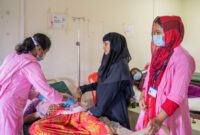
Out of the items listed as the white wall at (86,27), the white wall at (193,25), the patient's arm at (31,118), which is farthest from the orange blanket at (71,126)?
the white wall at (193,25)

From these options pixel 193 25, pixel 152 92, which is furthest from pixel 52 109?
pixel 193 25

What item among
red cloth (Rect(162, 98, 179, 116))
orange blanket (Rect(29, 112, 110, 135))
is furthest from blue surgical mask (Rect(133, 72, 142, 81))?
red cloth (Rect(162, 98, 179, 116))

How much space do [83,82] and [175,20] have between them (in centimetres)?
229

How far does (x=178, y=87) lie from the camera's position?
48.7 inches

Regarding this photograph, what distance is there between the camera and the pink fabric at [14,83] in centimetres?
184

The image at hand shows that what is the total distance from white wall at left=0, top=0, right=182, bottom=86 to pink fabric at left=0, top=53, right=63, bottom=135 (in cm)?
96

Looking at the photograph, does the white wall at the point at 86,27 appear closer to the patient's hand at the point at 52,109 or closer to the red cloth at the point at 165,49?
the patient's hand at the point at 52,109

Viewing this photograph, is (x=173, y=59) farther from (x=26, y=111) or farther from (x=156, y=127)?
(x=26, y=111)

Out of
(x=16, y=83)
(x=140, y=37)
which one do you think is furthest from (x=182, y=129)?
(x=140, y=37)

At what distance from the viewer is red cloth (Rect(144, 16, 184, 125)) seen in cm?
135

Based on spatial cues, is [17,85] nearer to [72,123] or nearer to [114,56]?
[72,123]

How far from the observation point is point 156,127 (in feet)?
3.92

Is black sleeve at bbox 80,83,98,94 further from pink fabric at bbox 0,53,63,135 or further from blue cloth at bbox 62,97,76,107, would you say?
pink fabric at bbox 0,53,63,135

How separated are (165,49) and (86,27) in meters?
2.15
